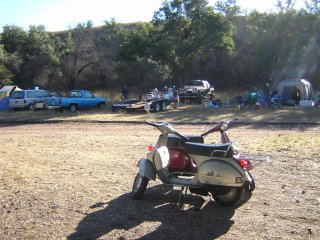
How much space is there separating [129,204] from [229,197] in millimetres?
1468

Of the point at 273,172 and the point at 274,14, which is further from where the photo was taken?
the point at 274,14

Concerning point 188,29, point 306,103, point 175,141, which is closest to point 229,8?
point 188,29

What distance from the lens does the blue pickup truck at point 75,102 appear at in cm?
2697

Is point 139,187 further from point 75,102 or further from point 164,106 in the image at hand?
point 75,102

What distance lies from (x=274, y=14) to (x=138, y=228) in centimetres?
3834

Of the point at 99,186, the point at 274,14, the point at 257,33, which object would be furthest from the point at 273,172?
the point at 257,33

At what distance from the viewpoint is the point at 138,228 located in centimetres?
532

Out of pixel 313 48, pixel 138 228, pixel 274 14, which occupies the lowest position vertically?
pixel 138 228

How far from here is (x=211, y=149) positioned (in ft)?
19.5

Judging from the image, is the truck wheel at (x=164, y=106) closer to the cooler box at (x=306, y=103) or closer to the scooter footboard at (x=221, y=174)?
the cooler box at (x=306, y=103)

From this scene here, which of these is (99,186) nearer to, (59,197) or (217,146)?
(59,197)

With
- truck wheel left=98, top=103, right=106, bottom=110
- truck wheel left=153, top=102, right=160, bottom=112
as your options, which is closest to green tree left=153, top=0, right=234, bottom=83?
truck wheel left=98, top=103, right=106, bottom=110

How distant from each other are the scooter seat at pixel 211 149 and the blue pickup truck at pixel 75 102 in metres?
21.8

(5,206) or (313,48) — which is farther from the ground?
(313,48)
